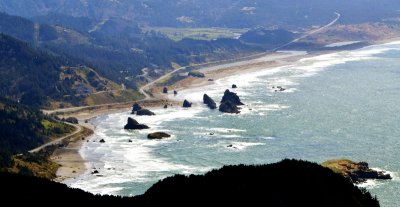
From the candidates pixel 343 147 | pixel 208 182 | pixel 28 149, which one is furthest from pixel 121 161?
pixel 208 182

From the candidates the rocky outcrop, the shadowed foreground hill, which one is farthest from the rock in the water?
the shadowed foreground hill

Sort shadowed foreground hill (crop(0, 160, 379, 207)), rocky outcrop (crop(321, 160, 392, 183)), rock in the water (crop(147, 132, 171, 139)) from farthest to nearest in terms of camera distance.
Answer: rock in the water (crop(147, 132, 171, 139)) < rocky outcrop (crop(321, 160, 392, 183)) < shadowed foreground hill (crop(0, 160, 379, 207))

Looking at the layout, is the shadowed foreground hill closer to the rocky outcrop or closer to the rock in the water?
the rocky outcrop

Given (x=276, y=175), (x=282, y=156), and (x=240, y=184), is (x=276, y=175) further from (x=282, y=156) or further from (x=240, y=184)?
(x=282, y=156)

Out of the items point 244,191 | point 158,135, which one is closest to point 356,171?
point 244,191

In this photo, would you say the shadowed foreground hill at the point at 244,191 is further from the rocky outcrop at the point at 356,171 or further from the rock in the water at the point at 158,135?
the rock in the water at the point at 158,135
